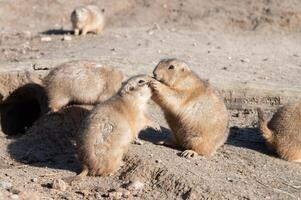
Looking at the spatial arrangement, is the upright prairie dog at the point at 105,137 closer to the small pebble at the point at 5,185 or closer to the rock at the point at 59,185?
the rock at the point at 59,185

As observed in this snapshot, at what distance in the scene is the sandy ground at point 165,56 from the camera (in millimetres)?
7934

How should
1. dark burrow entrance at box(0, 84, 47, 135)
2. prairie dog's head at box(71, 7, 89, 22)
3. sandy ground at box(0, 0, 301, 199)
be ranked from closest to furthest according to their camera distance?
sandy ground at box(0, 0, 301, 199)
dark burrow entrance at box(0, 84, 47, 135)
prairie dog's head at box(71, 7, 89, 22)

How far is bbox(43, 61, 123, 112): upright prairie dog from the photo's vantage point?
34.3ft

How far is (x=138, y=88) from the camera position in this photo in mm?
8531

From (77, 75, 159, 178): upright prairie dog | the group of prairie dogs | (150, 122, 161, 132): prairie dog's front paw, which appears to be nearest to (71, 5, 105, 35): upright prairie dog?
(150, 122, 161, 132): prairie dog's front paw

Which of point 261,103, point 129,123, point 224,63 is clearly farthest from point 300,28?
point 129,123

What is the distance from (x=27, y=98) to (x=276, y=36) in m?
7.54

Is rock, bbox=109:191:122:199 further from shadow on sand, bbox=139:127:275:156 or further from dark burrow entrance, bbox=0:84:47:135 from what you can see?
dark burrow entrance, bbox=0:84:47:135

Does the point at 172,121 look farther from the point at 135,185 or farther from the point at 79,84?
the point at 79,84

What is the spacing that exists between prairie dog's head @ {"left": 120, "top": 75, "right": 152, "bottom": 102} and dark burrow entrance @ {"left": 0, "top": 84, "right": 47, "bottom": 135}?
3133 millimetres

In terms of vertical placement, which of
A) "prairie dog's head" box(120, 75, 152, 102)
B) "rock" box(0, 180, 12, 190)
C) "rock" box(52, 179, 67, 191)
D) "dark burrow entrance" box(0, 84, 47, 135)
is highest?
"prairie dog's head" box(120, 75, 152, 102)

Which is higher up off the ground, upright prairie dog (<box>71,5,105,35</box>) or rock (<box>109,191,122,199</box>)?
upright prairie dog (<box>71,5,105,35</box>)

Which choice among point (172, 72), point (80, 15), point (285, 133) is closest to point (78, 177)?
point (172, 72)

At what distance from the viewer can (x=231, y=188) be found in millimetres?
7766
